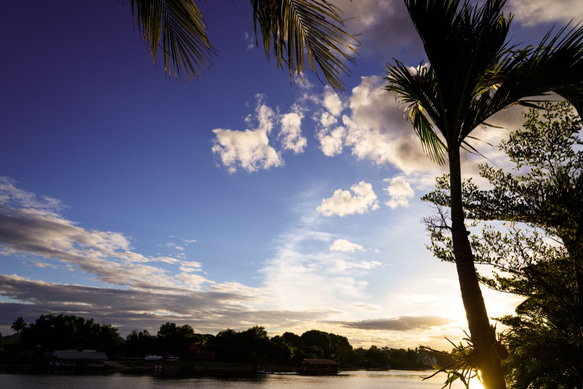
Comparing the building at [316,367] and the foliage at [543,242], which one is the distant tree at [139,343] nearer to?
the building at [316,367]

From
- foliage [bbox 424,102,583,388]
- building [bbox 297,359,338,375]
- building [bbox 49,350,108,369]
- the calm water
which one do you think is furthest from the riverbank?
foliage [bbox 424,102,583,388]

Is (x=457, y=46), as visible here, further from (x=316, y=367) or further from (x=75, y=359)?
(x=316, y=367)

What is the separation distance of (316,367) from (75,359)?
6330 cm

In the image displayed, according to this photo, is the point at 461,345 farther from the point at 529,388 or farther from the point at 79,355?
the point at 79,355

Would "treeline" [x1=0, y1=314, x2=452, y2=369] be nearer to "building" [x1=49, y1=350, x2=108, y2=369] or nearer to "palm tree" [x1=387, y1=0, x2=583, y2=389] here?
"building" [x1=49, y1=350, x2=108, y2=369]

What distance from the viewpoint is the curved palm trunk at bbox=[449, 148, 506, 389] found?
11.3 feet

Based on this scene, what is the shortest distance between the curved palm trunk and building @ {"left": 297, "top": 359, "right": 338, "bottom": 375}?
103 m

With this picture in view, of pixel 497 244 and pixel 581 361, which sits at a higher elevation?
pixel 497 244

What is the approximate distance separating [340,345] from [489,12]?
174 meters

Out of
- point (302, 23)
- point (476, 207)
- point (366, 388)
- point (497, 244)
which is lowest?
point (366, 388)

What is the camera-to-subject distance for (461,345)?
363 centimetres

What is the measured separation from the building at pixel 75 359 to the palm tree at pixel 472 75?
89.8 m

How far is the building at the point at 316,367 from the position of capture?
100m

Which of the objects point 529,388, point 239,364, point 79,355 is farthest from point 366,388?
point 529,388
